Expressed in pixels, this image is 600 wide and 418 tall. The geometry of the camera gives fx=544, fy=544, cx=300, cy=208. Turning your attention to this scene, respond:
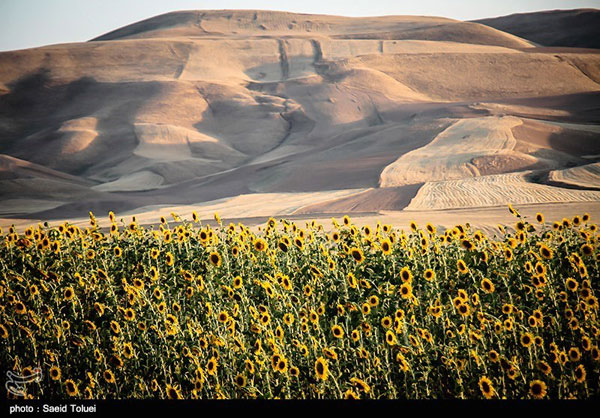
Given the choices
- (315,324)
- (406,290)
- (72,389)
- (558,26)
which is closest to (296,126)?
(315,324)

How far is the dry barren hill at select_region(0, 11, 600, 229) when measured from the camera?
75.0 ft

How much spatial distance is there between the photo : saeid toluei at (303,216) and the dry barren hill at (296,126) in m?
0.22

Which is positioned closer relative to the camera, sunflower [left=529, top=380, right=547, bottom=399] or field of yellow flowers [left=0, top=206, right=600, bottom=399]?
sunflower [left=529, top=380, right=547, bottom=399]

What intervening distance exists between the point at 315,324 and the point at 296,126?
4175 centimetres

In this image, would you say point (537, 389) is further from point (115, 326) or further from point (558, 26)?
point (558, 26)

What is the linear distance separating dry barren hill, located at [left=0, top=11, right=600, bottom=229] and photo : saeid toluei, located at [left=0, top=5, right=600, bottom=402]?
0.22 metres

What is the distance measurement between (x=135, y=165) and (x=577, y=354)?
3818cm

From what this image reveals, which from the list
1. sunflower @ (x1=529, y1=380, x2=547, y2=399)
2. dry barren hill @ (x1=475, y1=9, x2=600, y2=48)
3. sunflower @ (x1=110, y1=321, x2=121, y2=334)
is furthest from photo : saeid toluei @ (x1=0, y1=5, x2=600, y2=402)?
dry barren hill @ (x1=475, y1=9, x2=600, y2=48)

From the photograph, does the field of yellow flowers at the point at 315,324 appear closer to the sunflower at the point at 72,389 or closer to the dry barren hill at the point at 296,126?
the sunflower at the point at 72,389

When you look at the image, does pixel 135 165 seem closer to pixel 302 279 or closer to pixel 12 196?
pixel 12 196

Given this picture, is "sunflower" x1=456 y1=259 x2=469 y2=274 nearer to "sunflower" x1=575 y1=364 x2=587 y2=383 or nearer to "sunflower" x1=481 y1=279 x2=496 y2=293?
"sunflower" x1=481 y1=279 x2=496 y2=293

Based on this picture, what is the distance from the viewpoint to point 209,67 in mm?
59688

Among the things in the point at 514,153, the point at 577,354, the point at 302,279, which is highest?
the point at 577,354

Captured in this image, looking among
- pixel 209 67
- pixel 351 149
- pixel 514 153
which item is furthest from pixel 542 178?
pixel 209 67
